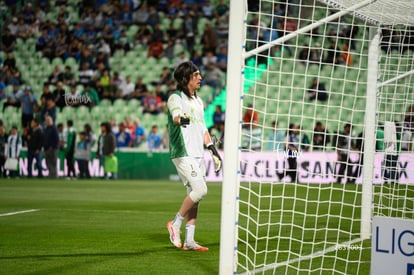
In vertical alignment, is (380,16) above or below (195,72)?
above

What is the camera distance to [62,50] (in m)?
29.7

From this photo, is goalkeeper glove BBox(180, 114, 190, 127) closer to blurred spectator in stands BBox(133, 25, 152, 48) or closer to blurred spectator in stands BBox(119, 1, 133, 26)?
blurred spectator in stands BBox(133, 25, 152, 48)

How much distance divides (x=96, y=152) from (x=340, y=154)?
8.05m

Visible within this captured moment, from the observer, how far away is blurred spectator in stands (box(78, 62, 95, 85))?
28.2 m

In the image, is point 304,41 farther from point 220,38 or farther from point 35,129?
point 35,129

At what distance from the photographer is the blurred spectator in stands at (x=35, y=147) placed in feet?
82.6

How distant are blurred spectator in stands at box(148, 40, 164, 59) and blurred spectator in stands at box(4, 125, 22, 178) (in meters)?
6.33

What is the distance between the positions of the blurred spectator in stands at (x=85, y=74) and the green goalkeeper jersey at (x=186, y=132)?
19.4m

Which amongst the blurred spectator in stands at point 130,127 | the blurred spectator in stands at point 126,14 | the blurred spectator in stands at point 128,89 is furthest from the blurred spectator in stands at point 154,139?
the blurred spectator in stands at point 126,14

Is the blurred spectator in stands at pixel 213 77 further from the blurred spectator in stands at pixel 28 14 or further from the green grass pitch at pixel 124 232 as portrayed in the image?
the green grass pitch at pixel 124 232

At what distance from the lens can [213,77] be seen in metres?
27.4

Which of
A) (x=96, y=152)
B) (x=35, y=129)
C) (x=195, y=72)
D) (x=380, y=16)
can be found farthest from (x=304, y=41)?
(x=195, y=72)

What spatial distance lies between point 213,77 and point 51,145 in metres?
6.38

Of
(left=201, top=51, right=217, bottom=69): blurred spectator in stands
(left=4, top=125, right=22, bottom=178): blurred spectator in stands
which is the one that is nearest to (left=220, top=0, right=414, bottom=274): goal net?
(left=201, top=51, right=217, bottom=69): blurred spectator in stands
